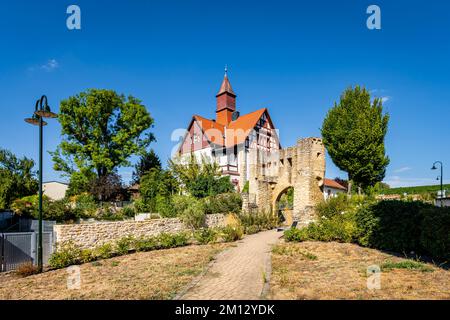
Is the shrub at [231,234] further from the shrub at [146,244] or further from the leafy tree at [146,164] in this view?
the leafy tree at [146,164]

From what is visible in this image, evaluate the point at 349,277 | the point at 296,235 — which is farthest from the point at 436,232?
the point at 296,235

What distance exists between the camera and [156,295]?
6301 mm

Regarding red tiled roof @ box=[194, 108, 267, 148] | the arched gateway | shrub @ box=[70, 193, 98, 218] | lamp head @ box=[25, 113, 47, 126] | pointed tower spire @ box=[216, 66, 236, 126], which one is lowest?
shrub @ box=[70, 193, 98, 218]

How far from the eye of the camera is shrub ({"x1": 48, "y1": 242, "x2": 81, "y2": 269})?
389 inches

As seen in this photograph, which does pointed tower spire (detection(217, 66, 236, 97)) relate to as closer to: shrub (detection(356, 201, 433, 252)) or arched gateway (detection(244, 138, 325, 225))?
arched gateway (detection(244, 138, 325, 225))

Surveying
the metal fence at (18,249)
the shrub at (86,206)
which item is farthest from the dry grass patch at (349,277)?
the shrub at (86,206)

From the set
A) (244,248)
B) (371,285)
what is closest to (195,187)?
(244,248)

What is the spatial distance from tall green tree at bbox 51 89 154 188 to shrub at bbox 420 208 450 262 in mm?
24996

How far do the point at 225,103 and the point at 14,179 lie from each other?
27098 mm

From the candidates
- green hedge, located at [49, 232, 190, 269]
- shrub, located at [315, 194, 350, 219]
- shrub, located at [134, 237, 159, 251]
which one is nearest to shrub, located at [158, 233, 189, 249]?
green hedge, located at [49, 232, 190, 269]

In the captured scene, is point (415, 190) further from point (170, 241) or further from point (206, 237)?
point (170, 241)

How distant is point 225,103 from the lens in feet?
135

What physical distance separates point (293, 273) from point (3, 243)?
964 cm
